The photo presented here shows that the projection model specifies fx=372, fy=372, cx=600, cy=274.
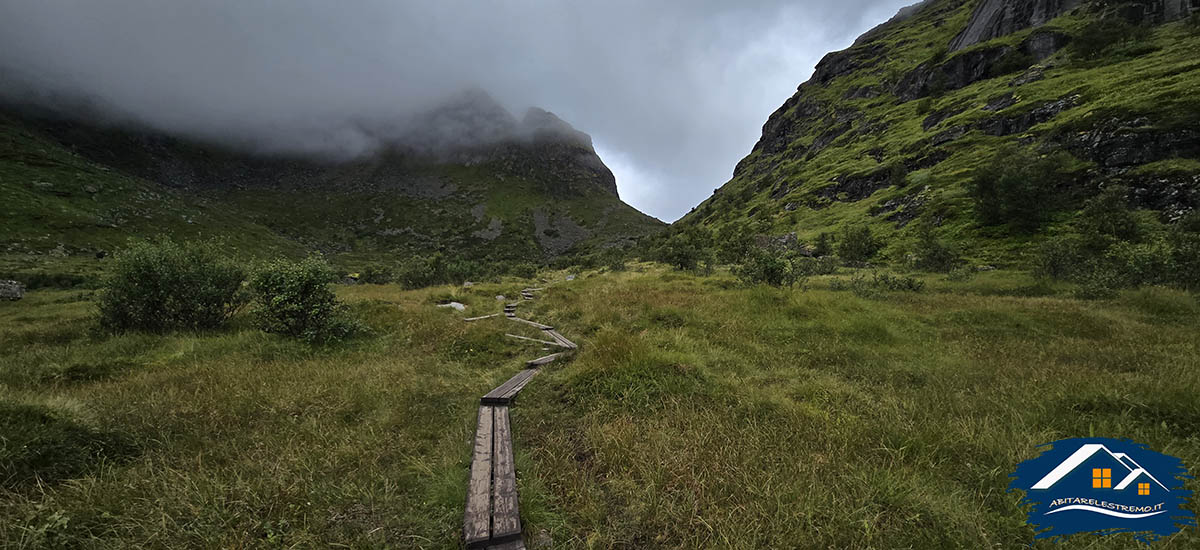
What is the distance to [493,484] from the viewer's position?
411 cm

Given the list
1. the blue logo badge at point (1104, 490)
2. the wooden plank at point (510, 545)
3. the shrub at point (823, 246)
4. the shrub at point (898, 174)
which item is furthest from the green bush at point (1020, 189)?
the wooden plank at point (510, 545)

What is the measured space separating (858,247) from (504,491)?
51.2m

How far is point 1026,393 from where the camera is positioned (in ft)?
18.8

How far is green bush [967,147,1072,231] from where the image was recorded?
112 ft

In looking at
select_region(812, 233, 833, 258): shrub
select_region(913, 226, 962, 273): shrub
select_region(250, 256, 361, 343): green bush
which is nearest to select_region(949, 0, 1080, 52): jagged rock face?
select_region(812, 233, 833, 258): shrub

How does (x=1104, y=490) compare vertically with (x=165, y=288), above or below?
below

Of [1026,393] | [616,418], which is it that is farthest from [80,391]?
[1026,393]

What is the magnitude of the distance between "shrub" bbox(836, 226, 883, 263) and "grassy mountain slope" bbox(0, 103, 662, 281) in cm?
9956

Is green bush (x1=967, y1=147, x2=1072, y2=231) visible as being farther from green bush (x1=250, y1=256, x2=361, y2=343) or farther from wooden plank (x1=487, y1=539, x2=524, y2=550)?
green bush (x1=250, y1=256, x2=361, y2=343)

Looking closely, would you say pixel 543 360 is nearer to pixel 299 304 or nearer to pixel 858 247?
pixel 299 304

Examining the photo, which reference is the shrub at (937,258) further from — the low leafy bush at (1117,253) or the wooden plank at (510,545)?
the wooden plank at (510,545)

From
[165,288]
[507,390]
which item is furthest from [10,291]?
[507,390]

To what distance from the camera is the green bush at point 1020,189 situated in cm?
3428

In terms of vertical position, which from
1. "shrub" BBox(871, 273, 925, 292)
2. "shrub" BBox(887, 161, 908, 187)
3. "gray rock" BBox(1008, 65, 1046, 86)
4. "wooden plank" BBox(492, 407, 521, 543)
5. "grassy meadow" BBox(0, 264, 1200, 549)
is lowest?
"wooden plank" BBox(492, 407, 521, 543)
